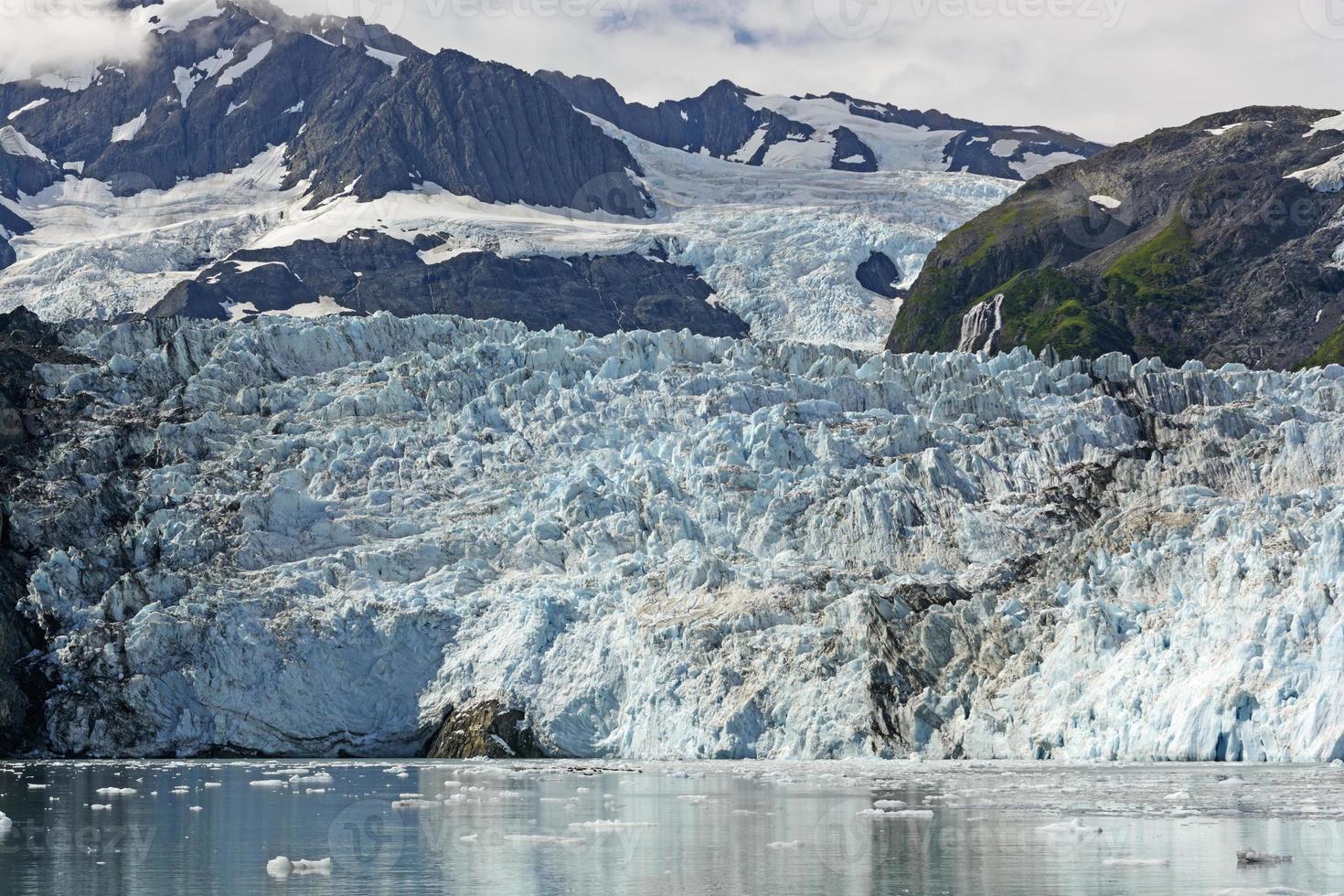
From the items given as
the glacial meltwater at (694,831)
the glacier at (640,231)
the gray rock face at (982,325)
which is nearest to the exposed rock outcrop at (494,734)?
the glacial meltwater at (694,831)

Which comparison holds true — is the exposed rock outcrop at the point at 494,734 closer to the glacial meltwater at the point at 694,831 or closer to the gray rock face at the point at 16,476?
the glacial meltwater at the point at 694,831

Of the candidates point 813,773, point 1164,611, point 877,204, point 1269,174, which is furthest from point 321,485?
point 877,204

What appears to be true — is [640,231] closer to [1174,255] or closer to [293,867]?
[1174,255]

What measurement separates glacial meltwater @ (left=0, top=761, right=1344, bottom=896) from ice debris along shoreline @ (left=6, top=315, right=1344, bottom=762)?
4.60m

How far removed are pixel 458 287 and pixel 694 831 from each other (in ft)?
410

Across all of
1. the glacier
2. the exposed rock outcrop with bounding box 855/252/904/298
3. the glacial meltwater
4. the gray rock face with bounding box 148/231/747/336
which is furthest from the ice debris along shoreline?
the gray rock face with bounding box 148/231/747/336

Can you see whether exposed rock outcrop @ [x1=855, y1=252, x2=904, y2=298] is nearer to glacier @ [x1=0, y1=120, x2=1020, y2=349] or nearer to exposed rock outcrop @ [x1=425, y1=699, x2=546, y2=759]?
glacier @ [x1=0, y1=120, x2=1020, y2=349]

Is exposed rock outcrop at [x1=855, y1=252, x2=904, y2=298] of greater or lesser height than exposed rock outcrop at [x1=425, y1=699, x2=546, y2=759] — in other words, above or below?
above

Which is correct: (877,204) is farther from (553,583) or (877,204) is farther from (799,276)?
(553,583)

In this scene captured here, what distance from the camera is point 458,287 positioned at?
158m

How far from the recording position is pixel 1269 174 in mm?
135125

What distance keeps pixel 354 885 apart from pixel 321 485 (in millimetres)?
41537

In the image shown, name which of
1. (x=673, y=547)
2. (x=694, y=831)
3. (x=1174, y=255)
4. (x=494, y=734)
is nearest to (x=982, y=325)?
(x=1174, y=255)

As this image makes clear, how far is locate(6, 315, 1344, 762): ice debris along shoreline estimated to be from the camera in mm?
54031
